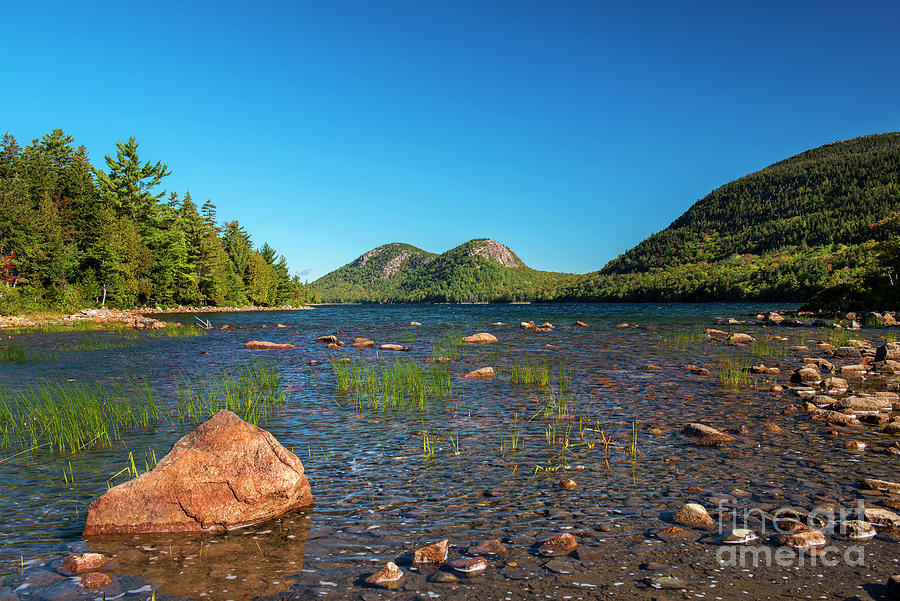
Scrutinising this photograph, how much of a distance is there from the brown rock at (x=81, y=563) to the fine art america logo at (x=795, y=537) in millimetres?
7424

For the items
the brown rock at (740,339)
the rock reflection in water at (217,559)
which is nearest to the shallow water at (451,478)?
the rock reflection in water at (217,559)

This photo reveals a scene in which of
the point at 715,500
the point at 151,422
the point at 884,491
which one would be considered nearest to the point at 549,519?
the point at 715,500

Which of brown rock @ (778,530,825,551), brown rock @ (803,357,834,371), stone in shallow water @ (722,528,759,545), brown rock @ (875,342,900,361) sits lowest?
stone in shallow water @ (722,528,759,545)

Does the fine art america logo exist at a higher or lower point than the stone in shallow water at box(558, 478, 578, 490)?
higher

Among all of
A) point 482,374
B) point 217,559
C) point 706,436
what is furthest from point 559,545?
point 482,374

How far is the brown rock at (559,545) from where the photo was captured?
6172 mm

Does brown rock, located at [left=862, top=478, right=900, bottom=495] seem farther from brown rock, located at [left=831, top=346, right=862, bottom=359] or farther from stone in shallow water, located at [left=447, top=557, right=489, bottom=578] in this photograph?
brown rock, located at [left=831, top=346, right=862, bottom=359]

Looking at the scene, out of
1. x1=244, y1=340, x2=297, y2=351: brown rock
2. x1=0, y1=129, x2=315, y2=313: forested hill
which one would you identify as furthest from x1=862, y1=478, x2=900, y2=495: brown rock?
x1=0, y1=129, x2=315, y2=313: forested hill

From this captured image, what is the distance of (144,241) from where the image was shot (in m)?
83.9

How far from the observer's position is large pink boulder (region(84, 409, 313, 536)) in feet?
23.2

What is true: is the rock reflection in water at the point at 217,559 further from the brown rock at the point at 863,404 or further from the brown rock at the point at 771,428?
the brown rock at the point at 863,404

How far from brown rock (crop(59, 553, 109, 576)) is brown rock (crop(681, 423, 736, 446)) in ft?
36.0

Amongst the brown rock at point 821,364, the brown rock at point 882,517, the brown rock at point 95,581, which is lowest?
→ the brown rock at point 95,581

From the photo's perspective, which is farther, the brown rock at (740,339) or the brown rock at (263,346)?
the brown rock at (263,346)
